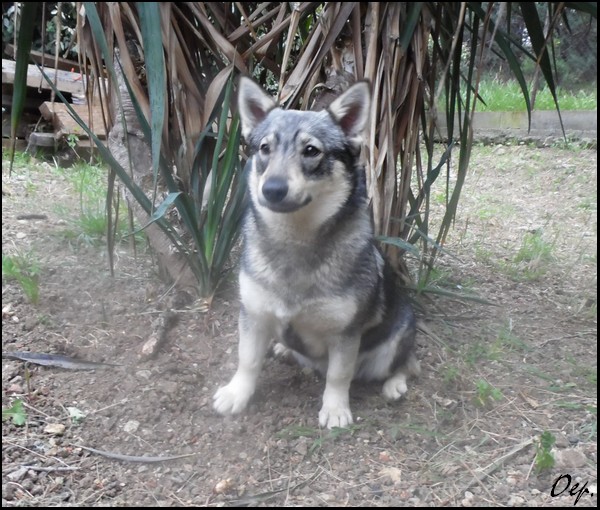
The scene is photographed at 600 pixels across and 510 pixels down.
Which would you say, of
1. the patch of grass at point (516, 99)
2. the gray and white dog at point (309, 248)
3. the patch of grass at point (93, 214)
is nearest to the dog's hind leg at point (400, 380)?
→ the gray and white dog at point (309, 248)

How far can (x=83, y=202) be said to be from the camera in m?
3.92

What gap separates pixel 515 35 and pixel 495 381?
1.74 m

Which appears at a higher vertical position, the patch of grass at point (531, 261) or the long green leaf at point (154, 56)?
the long green leaf at point (154, 56)

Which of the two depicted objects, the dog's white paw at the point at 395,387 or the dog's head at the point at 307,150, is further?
the dog's white paw at the point at 395,387

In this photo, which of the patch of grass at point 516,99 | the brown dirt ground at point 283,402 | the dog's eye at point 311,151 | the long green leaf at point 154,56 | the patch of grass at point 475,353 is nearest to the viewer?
the brown dirt ground at point 283,402

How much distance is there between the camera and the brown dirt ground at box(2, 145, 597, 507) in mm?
2018

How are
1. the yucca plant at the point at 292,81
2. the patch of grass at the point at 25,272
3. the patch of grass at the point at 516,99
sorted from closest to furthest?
the yucca plant at the point at 292,81 < the patch of grass at the point at 25,272 < the patch of grass at the point at 516,99

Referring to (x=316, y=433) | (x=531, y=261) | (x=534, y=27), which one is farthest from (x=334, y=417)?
(x=531, y=261)

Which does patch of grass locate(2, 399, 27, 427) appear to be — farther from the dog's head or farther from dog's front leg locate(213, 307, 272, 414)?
the dog's head

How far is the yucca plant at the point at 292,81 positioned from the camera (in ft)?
8.50

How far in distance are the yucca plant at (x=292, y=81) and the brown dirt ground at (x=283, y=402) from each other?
0.48 metres

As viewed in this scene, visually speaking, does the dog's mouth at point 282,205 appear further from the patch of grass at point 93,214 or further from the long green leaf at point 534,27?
the patch of grass at point 93,214

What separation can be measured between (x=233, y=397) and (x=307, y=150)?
1.14 m

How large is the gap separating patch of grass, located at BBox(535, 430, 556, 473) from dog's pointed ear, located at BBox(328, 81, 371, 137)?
142 cm
